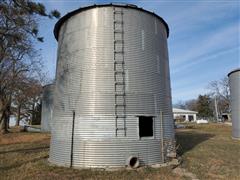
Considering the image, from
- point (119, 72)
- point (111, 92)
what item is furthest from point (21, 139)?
point (119, 72)

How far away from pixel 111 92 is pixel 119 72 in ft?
3.40

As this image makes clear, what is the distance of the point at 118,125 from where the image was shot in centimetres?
1075

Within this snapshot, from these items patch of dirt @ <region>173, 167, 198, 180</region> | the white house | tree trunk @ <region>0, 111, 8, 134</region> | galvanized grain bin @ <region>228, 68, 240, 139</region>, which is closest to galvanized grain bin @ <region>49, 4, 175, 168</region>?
patch of dirt @ <region>173, 167, 198, 180</region>

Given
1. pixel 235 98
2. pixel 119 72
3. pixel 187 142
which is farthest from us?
pixel 235 98

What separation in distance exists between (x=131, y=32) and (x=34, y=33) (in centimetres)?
615

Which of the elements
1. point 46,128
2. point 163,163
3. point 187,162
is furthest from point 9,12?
point 46,128

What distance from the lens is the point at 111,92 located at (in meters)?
11.0

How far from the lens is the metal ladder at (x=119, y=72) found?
10.8 m

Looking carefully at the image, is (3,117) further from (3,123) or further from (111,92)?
(111,92)

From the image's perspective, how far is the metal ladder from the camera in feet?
35.5

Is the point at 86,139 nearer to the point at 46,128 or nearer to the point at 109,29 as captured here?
the point at 109,29

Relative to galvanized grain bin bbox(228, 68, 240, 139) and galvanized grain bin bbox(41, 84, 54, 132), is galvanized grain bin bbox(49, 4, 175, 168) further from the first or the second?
galvanized grain bin bbox(41, 84, 54, 132)

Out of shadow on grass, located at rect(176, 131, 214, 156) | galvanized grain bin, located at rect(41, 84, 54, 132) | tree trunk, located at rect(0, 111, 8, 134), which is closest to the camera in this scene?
shadow on grass, located at rect(176, 131, 214, 156)

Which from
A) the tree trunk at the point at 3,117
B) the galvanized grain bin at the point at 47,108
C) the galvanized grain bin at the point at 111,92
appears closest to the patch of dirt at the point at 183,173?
the galvanized grain bin at the point at 111,92
